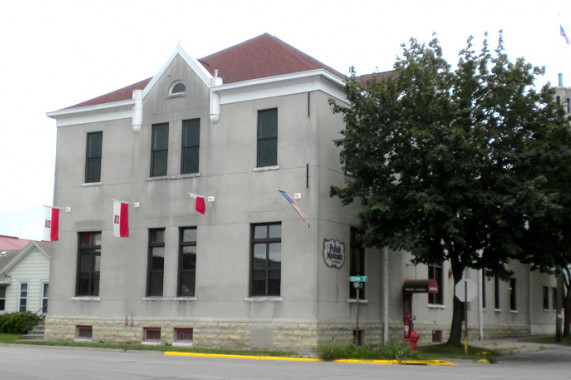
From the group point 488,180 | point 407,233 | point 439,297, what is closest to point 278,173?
point 407,233

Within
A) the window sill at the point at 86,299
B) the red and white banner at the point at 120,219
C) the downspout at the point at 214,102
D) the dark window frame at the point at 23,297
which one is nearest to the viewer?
the downspout at the point at 214,102

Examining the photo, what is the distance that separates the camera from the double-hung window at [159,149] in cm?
2991

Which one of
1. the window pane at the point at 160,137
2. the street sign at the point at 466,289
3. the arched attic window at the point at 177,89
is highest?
the arched attic window at the point at 177,89

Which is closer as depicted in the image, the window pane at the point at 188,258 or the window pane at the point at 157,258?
the window pane at the point at 188,258

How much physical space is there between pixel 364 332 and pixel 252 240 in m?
5.44

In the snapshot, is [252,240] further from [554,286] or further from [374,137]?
[554,286]

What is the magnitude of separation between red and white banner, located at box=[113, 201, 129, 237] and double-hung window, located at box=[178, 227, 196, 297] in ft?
7.25

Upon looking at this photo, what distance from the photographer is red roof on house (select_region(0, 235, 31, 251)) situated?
60.5m

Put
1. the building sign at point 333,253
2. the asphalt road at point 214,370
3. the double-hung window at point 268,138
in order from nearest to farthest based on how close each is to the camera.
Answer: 1. the asphalt road at point 214,370
2. the building sign at point 333,253
3. the double-hung window at point 268,138

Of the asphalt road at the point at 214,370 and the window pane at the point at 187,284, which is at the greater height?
the window pane at the point at 187,284

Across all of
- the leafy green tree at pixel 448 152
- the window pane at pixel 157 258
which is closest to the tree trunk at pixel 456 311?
the leafy green tree at pixel 448 152

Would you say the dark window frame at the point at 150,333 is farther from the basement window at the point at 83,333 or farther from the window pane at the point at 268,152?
the window pane at the point at 268,152

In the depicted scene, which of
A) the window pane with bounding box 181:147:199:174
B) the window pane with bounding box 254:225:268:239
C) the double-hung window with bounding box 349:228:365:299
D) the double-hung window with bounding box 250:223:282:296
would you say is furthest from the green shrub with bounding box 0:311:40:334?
the double-hung window with bounding box 349:228:365:299

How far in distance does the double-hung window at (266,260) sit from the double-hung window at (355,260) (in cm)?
283
